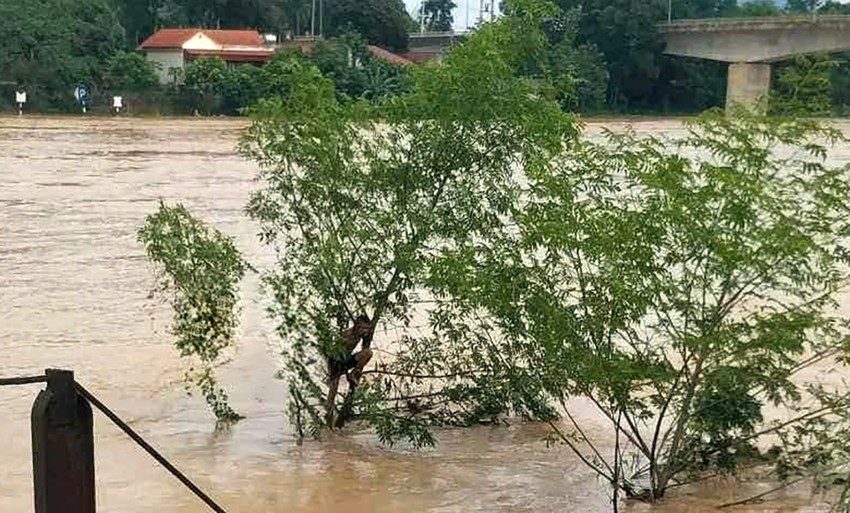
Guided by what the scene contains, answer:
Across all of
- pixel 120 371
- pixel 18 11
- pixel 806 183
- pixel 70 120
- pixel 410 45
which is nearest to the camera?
pixel 806 183

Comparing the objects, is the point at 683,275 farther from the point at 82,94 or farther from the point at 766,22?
the point at 82,94

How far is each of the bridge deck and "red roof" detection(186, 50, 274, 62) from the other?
72.5ft

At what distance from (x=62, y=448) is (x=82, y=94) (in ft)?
197

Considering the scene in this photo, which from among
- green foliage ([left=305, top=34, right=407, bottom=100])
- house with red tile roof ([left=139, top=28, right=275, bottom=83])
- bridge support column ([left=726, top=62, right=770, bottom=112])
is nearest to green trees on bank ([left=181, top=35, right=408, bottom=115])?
green foliage ([left=305, top=34, right=407, bottom=100])

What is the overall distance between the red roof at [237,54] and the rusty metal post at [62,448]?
213 feet

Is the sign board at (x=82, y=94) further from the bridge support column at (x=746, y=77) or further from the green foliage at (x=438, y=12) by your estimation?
the green foliage at (x=438, y=12)

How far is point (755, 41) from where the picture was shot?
56.2m

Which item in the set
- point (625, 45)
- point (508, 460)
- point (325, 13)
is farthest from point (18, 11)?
point (508, 460)

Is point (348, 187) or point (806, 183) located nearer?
point (806, 183)

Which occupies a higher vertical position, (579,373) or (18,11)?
(18,11)

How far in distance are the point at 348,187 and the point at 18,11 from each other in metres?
55.9

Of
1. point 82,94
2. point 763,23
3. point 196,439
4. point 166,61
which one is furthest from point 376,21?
point 196,439

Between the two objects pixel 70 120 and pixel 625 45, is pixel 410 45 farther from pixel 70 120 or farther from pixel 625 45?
pixel 70 120

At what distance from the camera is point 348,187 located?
10156 millimetres
